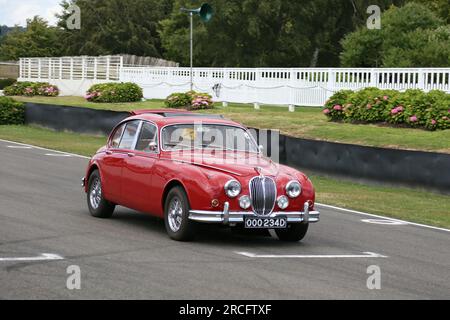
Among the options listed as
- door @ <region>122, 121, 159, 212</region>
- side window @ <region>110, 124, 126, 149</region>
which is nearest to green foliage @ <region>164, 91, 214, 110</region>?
side window @ <region>110, 124, 126, 149</region>

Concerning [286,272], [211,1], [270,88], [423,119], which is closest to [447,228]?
[286,272]

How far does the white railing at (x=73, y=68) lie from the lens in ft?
164

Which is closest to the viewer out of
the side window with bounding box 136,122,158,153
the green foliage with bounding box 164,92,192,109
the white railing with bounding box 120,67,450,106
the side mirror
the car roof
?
the side mirror

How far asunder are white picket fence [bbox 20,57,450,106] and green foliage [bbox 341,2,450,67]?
7726 millimetres

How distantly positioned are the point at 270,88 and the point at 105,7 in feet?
201

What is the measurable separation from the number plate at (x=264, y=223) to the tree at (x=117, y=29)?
8141 centimetres

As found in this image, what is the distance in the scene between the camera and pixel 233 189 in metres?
11.3

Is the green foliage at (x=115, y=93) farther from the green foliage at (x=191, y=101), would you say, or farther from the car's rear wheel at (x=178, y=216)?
the car's rear wheel at (x=178, y=216)

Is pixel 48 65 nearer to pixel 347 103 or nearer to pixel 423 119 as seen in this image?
pixel 347 103

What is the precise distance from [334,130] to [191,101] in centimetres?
1082

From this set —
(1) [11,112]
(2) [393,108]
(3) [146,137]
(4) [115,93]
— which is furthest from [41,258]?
(4) [115,93]

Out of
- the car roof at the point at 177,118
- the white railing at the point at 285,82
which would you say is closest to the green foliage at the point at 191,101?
the white railing at the point at 285,82

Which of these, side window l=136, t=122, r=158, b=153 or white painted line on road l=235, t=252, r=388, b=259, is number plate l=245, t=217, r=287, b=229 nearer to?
white painted line on road l=235, t=252, r=388, b=259

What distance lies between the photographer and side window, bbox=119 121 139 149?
530 inches
